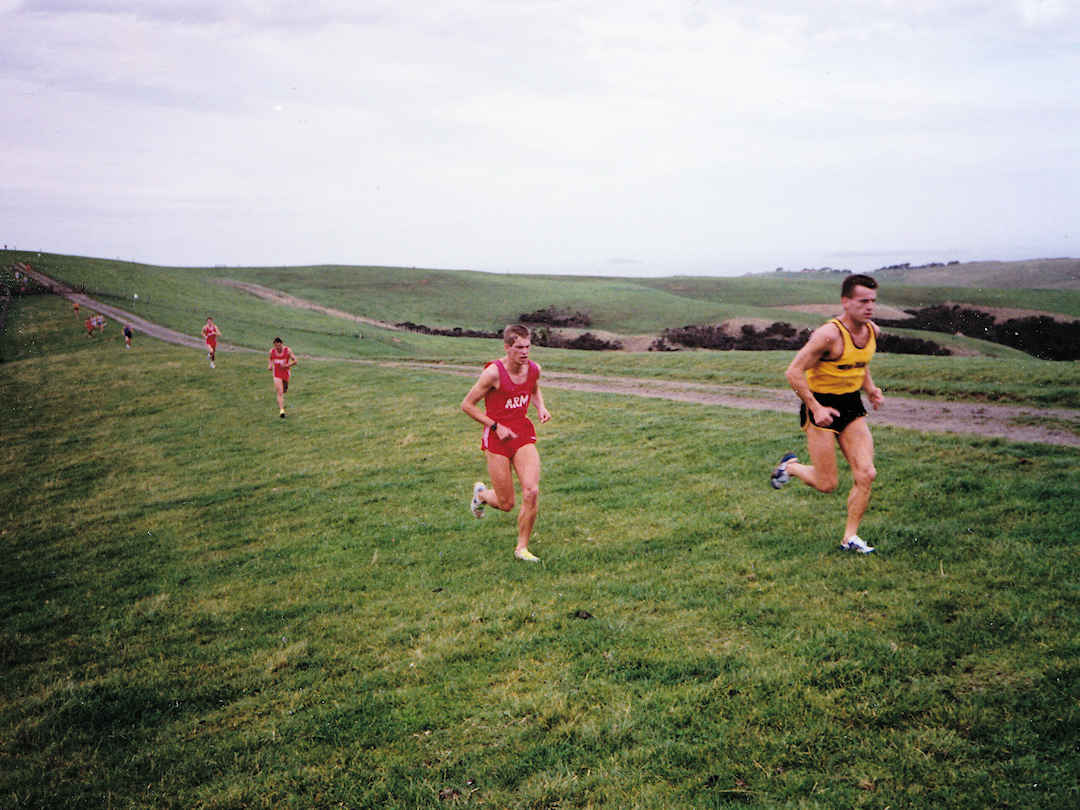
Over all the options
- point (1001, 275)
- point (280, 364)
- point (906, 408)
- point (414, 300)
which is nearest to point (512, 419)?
point (906, 408)

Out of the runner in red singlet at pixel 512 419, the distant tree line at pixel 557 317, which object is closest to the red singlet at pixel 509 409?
the runner in red singlet at pixel 512 419

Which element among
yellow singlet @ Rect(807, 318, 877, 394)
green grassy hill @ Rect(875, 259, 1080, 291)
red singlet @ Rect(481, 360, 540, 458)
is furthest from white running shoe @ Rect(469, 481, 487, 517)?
green grassy hill @ Rect(875, 259, 1080, 291)

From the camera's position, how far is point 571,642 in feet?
20.2

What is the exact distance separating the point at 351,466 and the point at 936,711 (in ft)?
41.8

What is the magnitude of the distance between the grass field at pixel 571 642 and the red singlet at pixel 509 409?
5.48 ft

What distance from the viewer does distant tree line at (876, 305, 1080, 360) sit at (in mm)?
49250

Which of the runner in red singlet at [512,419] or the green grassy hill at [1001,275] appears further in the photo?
the green grassy hill at [1001,275]

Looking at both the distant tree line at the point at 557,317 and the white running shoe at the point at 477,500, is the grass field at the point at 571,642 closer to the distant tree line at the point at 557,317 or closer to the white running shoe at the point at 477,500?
the white running shoe at the point at 477,500

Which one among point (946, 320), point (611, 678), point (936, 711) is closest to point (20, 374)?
point (611, 678)

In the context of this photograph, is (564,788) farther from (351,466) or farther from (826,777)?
(351,466)

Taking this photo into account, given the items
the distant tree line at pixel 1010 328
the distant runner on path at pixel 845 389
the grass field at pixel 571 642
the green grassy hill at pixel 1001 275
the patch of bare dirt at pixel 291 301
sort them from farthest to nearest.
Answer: the green grassy hill at pixel 1001 275
the patch of bare dirt at pixel 291 301
the distant tree line at pixel 1010 328
the distant runner on path at pixel 845 389
the grass field at pixel 571 642

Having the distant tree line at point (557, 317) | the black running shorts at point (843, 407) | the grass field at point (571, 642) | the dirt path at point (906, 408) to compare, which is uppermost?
the distant tree line at point (557, 317)

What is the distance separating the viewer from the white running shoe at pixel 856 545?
7.36m

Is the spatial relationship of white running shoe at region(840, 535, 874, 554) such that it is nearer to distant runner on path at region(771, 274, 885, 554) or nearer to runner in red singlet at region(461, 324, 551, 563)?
distant runner on path at region(771, 274, 885, 554)
